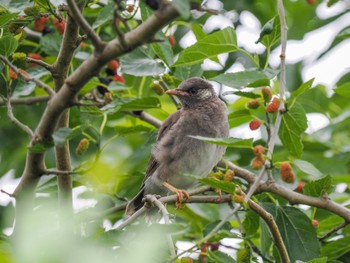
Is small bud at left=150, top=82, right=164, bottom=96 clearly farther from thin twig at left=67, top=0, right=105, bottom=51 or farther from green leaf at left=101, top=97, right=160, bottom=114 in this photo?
thin twig at left=67, top=0, right=105, bottom=51

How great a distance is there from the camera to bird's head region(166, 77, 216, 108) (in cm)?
562

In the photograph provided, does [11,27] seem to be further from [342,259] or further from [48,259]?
[48,259]

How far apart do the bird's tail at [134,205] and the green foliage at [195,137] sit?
0.08 metres

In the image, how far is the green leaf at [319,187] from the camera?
398cm

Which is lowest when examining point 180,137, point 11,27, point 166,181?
point 166,181

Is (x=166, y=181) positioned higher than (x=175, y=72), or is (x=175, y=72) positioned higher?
(x=175, y=72)

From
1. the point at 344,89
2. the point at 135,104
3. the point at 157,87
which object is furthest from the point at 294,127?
the point at 135,104

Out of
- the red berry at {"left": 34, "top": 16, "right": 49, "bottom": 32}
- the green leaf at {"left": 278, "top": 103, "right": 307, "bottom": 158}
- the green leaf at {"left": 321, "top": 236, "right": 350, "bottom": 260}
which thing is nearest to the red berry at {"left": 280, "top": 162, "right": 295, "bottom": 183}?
the green leaf at {"left": 278, "top": 103, "right": 307, "bottom": 158}

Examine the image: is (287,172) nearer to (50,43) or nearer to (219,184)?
(219,184)

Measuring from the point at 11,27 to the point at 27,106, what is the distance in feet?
5.45

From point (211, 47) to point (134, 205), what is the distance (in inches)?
59.2

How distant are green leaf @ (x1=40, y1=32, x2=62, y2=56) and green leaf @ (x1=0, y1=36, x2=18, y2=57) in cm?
137

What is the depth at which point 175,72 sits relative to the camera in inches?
180

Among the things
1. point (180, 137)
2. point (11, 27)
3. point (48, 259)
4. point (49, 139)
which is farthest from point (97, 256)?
point (180, 137)
